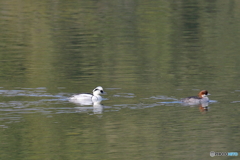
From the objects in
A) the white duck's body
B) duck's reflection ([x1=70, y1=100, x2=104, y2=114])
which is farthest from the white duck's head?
duck's reflection ([x1=70, y1=100, x2=104, y2=114])

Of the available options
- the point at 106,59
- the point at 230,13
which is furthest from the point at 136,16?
the point at 106,59

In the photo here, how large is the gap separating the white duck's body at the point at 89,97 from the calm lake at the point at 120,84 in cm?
25

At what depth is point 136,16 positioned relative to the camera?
43844 millimetres

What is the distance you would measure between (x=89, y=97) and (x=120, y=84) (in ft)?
7.83

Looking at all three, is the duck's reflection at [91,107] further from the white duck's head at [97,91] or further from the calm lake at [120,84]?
the white duck's head at [97,91]

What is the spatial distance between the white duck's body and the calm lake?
0.81ft

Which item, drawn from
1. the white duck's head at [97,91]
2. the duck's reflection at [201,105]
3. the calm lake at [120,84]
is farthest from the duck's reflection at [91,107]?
the duck's reflection at [201,105]

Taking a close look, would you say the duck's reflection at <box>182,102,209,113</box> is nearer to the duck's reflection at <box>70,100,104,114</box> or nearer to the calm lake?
the calm lake

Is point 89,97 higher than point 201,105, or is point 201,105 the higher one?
point 89,97

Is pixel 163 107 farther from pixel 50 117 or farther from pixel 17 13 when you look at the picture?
pixel 17 13

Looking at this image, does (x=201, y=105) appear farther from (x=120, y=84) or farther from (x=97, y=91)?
(x=120, y=84)

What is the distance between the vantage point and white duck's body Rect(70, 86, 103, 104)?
19094mm

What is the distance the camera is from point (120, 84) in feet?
71.0

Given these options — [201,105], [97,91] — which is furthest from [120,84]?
[201,105]
